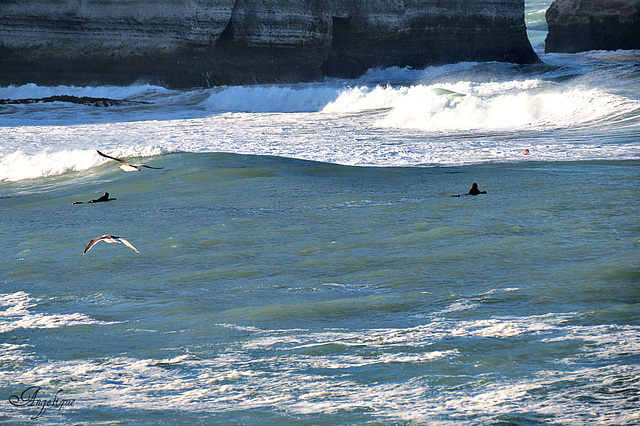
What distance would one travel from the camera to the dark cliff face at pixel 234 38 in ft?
133

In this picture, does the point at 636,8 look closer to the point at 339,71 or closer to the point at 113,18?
the point at 339,71

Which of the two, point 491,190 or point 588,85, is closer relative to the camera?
point 491,190

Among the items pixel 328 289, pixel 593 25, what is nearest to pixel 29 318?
pixel 328 289

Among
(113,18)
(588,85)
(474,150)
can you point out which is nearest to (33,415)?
(474,150)

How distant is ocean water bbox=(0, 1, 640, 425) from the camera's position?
4984 millimetres

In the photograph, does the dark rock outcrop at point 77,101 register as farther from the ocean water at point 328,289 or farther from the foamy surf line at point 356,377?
the foamy surf line at point 356,377

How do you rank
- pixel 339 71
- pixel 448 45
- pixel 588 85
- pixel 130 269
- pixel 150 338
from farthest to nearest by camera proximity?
pixel 448 45, pixel 339 71, pixel 588 85, pixel 130 269, pixel 150 338

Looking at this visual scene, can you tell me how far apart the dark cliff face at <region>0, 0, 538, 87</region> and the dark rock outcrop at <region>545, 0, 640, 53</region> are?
11606mm

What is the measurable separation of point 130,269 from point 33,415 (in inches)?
152

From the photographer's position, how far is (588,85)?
34750 mm

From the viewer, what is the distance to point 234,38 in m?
45.2

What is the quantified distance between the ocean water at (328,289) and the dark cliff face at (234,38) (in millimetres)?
23653
